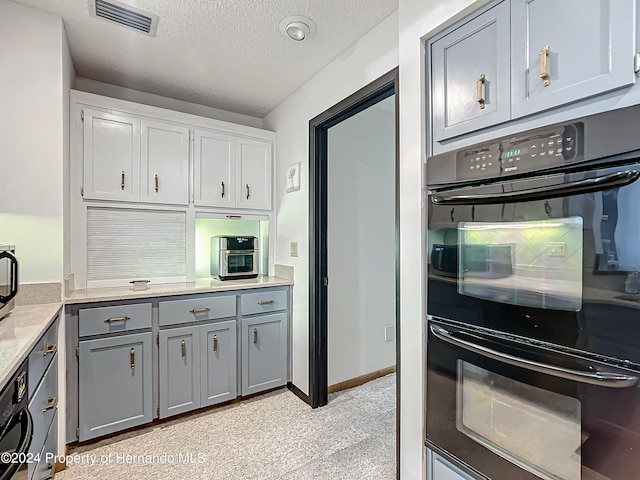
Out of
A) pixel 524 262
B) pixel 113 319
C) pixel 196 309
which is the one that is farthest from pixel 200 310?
pixel 524 262

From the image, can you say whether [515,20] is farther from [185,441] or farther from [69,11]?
[185,441]

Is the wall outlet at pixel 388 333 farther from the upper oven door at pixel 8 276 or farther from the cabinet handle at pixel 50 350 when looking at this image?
the upper oven door at pixel 8 276

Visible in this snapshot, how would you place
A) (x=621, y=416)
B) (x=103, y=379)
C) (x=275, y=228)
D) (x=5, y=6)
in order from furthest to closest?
(x=275, y=228) → (x=103, y=379) → (x=5, y=6) → (x=621, y=416)

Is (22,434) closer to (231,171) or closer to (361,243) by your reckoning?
(231,171)

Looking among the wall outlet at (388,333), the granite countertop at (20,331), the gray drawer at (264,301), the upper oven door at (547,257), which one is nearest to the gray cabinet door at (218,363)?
the gray drawer at (264,301)

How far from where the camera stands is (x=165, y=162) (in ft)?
8.47

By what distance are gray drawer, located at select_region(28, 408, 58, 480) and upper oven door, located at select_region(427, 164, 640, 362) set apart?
1.76 meters

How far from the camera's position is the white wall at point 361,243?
2.84 meters

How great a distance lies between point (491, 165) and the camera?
1170 millimetres

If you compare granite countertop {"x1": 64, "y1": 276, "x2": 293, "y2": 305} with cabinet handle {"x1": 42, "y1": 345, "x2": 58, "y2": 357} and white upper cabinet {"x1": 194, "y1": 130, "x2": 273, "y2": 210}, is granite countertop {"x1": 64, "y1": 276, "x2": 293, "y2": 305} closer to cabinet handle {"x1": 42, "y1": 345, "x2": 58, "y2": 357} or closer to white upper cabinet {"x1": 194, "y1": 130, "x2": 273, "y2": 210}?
cabinet handle {"x1": 42, "y1": 345, "x2": 58, "y2": 357}

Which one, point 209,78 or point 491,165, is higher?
point 209,78

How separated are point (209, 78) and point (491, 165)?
2.24 metres

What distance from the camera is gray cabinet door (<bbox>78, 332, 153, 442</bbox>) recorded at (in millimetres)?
2016

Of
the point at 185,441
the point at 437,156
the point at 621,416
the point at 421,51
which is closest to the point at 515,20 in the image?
the point at 421,51
